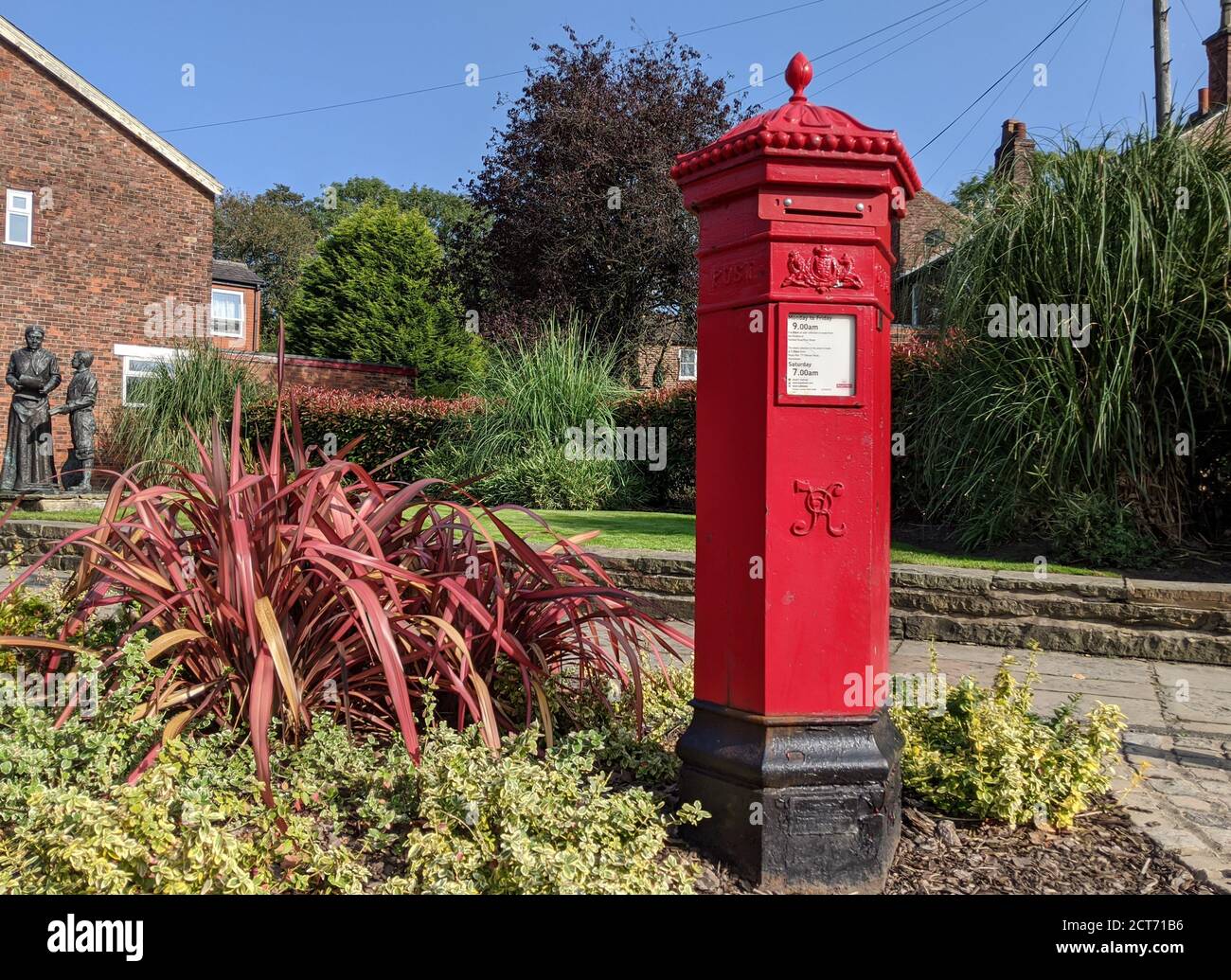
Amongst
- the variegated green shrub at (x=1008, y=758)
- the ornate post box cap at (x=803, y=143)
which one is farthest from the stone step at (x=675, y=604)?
the ornate post box cap at (x=803, y=143)

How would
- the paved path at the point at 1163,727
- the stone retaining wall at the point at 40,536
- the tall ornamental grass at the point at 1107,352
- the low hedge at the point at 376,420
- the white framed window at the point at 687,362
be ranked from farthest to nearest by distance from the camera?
the white framed window at the point at 687,362 < the low hedge at the point at 376,420 < the stone retaining wall at the point at 40,536 < the tall ornamental grass at the point at 1107,352 < the paved path at the point at 1163,727

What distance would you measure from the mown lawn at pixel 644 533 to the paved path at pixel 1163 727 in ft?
2.41

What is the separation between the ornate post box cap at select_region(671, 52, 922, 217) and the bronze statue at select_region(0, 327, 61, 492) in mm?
12166

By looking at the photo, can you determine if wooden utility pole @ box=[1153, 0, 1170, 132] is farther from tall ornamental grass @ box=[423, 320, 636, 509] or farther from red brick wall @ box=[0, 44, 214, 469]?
red brick wall @ box=[0, 44, 214, 469]

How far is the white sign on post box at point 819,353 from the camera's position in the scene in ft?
8.18

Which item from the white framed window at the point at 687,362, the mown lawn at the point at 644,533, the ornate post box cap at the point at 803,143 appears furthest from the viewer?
the white framed window at the point at 687,362

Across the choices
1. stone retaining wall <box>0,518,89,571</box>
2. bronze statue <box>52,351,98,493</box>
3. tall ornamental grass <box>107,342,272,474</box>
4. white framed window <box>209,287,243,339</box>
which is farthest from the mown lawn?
white framed window <box>209,287,243,339</box>

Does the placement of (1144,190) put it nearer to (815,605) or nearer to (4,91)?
(815,605)

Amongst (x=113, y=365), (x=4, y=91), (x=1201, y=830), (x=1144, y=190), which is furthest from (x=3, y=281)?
(x=1201, y=830)

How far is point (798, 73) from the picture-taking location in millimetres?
2760

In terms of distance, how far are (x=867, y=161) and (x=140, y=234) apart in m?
21.6

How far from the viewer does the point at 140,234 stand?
→ 20.2 metres

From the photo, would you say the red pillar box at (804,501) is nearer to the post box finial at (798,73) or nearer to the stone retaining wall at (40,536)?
the post box finial at (798,73)

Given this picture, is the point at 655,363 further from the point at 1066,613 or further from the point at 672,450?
the point at 1066,613
